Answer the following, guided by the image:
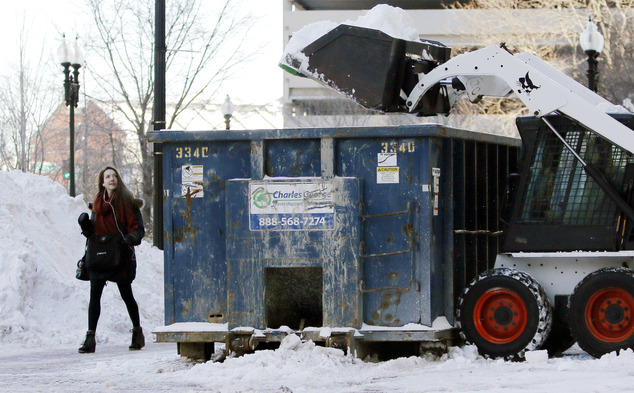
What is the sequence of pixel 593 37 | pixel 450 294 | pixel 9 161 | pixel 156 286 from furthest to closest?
1. pixel 9 161
2. pixel 593 37
3. pixel 156 286
4. pixel 450 294

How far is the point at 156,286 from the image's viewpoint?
15.6 meters

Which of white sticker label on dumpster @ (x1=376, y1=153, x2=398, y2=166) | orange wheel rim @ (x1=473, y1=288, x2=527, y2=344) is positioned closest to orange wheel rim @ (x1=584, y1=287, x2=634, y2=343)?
orange wheel rim @ (x1=473, y1=288, x2=527, y2=344)

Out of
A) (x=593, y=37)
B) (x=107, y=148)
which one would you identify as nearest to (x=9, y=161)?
(x=107, y=148)

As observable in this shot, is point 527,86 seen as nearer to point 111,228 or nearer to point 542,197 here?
point 542,197

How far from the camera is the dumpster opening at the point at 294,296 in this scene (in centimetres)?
955

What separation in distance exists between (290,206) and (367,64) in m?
1.42

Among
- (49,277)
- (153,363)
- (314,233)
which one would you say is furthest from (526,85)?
(49,277)


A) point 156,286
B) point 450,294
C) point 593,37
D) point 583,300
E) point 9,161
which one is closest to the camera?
point 583,300

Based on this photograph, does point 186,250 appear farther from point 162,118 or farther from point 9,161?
point 9,161

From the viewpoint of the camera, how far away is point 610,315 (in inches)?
354

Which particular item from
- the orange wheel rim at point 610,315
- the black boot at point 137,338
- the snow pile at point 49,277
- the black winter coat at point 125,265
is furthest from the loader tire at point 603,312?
the snow pile at point 49,277

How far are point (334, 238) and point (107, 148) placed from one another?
33.7 meters

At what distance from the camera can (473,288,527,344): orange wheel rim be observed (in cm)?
929

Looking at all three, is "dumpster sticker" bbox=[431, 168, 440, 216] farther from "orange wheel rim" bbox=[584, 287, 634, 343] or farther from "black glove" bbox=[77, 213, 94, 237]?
"black glove" bbox=[77, 213, 94, 237]
